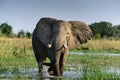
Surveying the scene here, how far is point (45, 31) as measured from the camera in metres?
11.2

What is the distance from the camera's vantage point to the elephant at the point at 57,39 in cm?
1021

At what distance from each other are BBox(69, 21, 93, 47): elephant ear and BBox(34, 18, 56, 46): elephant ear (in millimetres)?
642

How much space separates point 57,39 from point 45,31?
125 centimetres

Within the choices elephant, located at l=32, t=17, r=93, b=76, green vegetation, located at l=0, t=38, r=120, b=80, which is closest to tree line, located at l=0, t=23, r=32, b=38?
green vegetation, located at l=0, t=38, r=120, b=80

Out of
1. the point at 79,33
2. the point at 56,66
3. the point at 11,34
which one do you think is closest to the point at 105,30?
the point at 11,34

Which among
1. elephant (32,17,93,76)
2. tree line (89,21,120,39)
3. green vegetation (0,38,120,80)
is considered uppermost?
tree line (89,21,120,39)

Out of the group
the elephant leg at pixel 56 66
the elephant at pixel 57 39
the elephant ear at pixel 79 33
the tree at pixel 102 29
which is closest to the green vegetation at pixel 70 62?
the elephant leg at pixel 56 66

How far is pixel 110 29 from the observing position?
65.9m

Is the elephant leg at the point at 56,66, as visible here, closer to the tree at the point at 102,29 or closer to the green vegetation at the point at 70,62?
the green vegetation at the point at 70,62

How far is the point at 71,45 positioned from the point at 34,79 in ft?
5.82

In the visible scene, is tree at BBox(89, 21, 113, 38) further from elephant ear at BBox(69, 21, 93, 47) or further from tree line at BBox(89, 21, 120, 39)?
elephant ear at BBox(69, 21, 93, 47)

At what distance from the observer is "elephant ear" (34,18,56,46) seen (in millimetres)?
10883

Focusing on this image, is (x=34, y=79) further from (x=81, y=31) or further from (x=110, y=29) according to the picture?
(x=110, y=29)

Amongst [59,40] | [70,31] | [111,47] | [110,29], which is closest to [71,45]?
[70,31]
